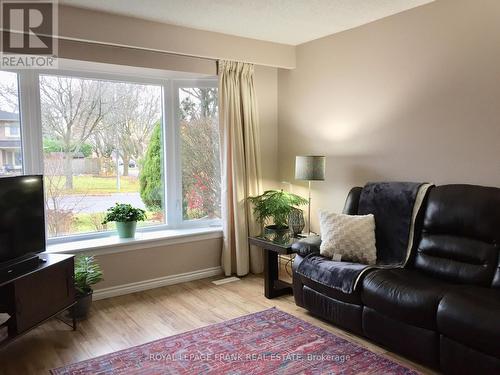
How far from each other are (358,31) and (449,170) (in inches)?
61.7

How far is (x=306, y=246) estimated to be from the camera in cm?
332

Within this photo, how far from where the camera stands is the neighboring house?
3.39 m

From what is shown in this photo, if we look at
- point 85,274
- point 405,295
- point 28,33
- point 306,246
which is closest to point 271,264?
point 306,246

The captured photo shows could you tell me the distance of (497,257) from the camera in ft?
8.50

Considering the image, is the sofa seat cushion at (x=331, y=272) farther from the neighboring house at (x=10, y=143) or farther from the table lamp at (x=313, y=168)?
the neighboring house at (x=10, y=143)

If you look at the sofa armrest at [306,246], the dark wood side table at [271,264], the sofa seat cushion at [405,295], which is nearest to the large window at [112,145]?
the dark wood side table at [271,264]

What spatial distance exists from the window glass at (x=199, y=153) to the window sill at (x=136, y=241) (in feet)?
0.96

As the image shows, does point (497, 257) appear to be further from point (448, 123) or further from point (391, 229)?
point (448, 123)

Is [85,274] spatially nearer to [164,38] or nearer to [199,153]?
[199,153]

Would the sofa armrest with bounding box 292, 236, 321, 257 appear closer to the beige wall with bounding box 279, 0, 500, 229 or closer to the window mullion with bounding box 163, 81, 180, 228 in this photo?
the beige wall with bounding box 279, 0, 500, 229

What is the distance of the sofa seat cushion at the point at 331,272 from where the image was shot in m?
2.81

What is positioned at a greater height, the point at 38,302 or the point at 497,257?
the point at 497,257

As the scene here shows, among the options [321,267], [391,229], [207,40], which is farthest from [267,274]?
[207,40]

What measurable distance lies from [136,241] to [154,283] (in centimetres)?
48
